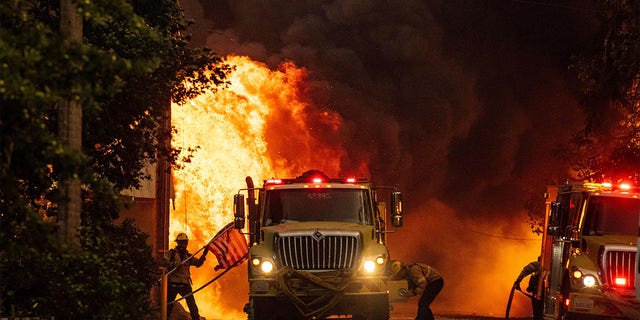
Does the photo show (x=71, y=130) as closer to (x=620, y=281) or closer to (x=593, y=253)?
(x=593, y=253)

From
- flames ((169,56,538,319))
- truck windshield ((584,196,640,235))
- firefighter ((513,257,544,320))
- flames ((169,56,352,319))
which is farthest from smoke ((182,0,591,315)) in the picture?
truck windshield ((584,196,640,235))

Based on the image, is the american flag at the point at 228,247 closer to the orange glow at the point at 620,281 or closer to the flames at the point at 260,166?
the orange glow at the point at 620,281

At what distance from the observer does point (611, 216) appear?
18094 millimetres

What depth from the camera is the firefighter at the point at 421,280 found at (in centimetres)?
1886

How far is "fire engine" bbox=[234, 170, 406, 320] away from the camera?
57.4 ft

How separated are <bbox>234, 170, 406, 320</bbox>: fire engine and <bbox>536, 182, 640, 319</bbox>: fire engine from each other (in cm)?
288

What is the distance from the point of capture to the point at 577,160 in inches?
1292

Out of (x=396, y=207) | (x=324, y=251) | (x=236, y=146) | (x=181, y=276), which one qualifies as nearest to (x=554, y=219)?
(x=396, y=207)

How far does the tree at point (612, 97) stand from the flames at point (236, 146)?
34.9 ft

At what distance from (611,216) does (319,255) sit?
488cm

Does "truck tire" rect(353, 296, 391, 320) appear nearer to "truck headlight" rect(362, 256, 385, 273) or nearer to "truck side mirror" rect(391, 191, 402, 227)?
"truck headlight" rect(362, 256, 385, 273)

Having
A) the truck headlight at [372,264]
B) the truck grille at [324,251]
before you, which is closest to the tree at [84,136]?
the truck grille at [324,251]

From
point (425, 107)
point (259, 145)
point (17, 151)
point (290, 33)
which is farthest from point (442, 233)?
point (17, 151)

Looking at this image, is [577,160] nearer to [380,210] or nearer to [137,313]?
[380,210]
